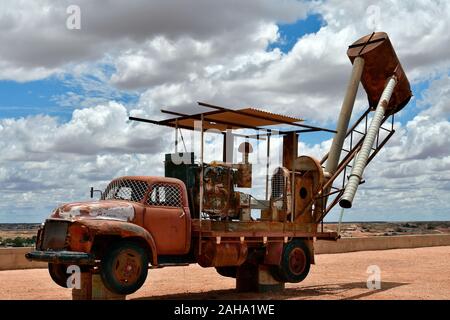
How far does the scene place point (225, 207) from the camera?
13.9 m

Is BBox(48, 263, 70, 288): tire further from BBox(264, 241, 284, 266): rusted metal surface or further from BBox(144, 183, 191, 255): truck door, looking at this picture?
BBox(264, 241, 284, 266): rusted metal surface

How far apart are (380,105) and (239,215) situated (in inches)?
233

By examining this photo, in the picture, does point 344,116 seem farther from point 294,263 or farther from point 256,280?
point 256,280

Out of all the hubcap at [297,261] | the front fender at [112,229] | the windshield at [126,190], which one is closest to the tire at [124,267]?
the front fender at [112,229]

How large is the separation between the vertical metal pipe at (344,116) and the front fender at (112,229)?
722 centimetres

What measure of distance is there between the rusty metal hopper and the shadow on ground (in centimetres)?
577

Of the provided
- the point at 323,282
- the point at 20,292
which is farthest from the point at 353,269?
the point at 20,292

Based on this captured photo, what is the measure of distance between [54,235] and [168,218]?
7.22ft

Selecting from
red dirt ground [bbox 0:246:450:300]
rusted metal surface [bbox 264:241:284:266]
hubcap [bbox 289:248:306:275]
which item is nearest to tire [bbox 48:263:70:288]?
red dirt ground [bbox 0:246:450:300]

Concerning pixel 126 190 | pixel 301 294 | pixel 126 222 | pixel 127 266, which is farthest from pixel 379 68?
pixel 127 266

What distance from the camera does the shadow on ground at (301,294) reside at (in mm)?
14047

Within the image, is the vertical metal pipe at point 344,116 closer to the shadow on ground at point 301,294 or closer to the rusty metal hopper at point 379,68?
the rusty metal hopper at point 379,68

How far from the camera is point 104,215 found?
38.3ft

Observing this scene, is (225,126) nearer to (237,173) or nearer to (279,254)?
(237,173)
